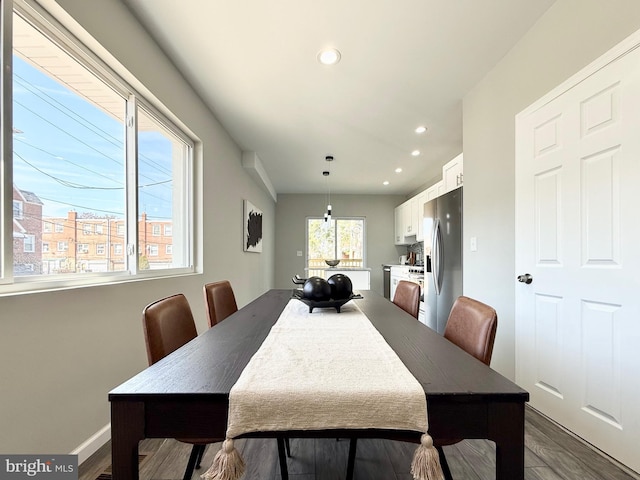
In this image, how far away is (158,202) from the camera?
2465 mm

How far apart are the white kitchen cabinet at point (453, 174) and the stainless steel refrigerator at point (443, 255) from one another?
30 centimetres

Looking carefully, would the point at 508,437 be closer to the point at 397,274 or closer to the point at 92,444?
the point at 92,444

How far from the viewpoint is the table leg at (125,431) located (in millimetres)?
664

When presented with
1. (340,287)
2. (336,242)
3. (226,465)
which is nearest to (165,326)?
(226,465)

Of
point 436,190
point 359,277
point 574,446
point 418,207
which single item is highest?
point 436,190

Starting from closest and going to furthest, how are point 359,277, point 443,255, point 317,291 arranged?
point 317,291
point 443,255
point 359,277

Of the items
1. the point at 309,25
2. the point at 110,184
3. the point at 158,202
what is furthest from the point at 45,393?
the point at 309,25

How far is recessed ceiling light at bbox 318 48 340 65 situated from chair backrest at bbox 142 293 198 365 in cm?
191

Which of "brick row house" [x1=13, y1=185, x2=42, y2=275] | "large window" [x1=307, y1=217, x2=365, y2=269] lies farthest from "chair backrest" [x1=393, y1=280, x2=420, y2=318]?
"large window" [x1=307, y1=217, x2=365, y2=269]

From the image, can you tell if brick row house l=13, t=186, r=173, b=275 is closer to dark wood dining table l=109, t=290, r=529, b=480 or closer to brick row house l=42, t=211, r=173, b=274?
brick row house l=42, t=211, r=173, b=274

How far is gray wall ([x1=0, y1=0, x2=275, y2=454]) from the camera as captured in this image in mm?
1221

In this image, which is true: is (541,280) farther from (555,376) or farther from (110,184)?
(110,184)

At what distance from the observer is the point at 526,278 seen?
6.87ft

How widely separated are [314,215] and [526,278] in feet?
18.4
